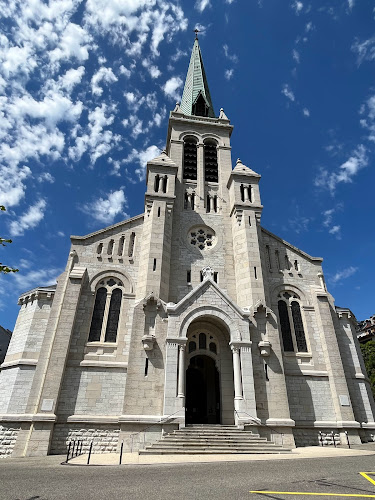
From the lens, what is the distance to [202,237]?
82.7 feet

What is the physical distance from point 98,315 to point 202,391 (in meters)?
9.04

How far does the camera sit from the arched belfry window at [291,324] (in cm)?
2139

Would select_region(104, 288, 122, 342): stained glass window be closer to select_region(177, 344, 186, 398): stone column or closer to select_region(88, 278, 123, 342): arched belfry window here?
select_region(88, 278, 123, 342): arched belfry window

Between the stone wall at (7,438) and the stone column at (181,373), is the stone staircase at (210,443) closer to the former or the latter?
the stone column at (181,373)

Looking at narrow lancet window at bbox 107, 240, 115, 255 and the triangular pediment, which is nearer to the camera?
the triangular pediment

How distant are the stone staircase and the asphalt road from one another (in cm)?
390

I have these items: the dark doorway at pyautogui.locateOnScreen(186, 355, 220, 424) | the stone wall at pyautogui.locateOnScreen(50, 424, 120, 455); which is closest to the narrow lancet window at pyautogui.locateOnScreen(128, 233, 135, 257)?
the dark doorway at pyautogui.locateOnScreen(186, 355, 220, 424)

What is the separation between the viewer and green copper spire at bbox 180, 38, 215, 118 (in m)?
37.1

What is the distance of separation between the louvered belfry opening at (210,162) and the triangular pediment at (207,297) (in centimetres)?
1262

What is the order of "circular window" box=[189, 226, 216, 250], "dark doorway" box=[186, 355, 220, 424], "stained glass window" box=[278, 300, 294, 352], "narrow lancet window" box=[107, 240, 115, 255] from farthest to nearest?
"circular window" box=[189, 226, 216, 250] → "narrow lancet window" box=[107, 240, 115, 255] → "stained glass window" box=[278, 300, 294, 352] → "dark doorway" box=[186, 355, 220, 424]

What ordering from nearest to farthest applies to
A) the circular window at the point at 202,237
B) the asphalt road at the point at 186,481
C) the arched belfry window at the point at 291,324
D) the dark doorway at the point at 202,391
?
1. the asphalt road at the point at 186,481
2. the dark doorway at the point at 202,391
3. the arched belfry window at the point at 291,324
4. the circular window at the point at 202,237

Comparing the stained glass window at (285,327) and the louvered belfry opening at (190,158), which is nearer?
the stained glass window at (285,327)

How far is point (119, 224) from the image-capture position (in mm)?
23906

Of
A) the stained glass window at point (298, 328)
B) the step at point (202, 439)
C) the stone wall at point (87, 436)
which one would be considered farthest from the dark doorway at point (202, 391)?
the stained glass window at point (298, 328)
